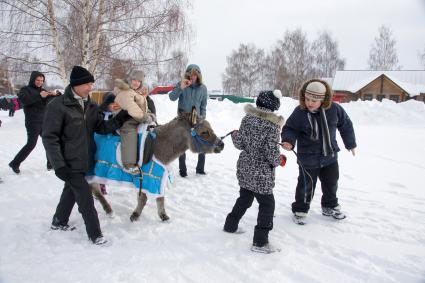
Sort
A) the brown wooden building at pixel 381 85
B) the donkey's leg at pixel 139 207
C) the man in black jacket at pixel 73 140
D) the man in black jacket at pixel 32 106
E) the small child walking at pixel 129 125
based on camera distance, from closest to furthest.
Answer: the man in black jacket at pixel 73 140, the small child walking at pixel 129 125, the donkey's leg at pixel 139 207, the man in black jacket at pixel 32 106, the brown wooden building at pixel 381 85

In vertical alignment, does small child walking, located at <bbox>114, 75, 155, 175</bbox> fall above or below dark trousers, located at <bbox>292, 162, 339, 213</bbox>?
above

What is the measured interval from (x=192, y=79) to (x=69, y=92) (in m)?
2.64

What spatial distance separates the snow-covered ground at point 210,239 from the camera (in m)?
2.95

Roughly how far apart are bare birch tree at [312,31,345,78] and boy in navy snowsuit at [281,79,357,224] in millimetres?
45582

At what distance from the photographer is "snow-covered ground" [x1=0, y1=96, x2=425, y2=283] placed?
9.68 ft

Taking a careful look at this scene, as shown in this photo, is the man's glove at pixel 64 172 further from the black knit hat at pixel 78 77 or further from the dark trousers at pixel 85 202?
the black knit hat at pixel 78 77

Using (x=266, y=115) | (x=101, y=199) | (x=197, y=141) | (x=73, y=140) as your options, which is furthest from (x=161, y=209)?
(x=266, y=115)

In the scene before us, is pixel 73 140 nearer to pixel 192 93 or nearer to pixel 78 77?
pixel 78 77

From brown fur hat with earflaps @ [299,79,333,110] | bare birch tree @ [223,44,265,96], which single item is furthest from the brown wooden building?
brown fur hat with earflaps @ [299,79,333,110]

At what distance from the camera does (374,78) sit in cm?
3272

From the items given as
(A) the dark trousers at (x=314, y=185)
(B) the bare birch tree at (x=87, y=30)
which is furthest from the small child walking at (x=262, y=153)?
(B) the bare birch tree at (x=87, y=30)

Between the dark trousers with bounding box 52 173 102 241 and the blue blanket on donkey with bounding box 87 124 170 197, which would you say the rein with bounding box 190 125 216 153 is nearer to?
the blue blanket on donkey with bounding box 87 124 170 197

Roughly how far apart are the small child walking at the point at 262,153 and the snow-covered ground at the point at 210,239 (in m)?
0.35

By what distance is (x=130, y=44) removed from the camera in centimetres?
1165
